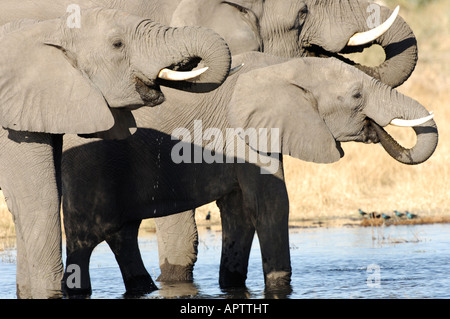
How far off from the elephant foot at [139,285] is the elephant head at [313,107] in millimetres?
1510

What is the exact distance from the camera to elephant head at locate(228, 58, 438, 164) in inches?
326

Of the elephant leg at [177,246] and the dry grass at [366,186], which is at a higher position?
the dry grass at [366,186]

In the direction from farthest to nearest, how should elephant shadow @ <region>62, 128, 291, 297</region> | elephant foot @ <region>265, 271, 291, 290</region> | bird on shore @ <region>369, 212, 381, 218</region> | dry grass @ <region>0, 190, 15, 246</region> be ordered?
bird on shore @ <region>369, 212, 381, 218</region> < dry grass @ <region>0, 190, 15, 246</region> < elephant foot @ <region>265, 271, 291, 290</region> < elephant shadow @ <region>62, 128, 291, 297</region>

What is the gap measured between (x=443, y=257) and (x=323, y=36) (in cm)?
216

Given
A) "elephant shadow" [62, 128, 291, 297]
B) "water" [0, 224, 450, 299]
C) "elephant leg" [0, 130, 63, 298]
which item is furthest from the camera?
"water" [0, 224, 450, 299]

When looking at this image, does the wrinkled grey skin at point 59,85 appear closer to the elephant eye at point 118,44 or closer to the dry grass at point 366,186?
the elephant eye at point 118,44

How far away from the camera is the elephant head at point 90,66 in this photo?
7.37 meters

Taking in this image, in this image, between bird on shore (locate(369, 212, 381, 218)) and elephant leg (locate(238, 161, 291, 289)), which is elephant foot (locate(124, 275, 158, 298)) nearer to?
elephant leg (locate(238, 161, 291, 289))

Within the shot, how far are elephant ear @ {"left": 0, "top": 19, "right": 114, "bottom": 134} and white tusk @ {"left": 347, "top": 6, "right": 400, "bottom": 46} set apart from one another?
3475mm

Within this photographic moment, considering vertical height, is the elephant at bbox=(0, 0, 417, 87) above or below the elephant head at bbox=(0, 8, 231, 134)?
above

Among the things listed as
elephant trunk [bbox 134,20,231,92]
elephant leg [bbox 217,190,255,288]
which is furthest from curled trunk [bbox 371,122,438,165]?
elephant leg [bbox 217,190,255,288]

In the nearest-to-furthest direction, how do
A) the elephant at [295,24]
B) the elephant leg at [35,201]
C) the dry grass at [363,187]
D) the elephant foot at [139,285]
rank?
the elephant leg at [35,201], the elephant foot at [139,285], the elephant at [295,24], the dry grass at [363,187]

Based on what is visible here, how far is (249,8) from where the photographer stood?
10008 mm

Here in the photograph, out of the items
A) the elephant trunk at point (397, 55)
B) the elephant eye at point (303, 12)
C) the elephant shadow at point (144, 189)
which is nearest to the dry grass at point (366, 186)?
the elephant trunk at point (397, 55)
